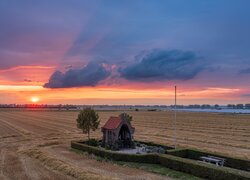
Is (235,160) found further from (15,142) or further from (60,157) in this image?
(15,142)

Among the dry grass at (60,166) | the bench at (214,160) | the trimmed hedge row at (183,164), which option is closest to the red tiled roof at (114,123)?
the trimmed hedge row at (183,164)

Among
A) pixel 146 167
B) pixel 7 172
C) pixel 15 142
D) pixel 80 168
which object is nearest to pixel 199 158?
pixel 146 167

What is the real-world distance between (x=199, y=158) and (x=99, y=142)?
47.9 feet

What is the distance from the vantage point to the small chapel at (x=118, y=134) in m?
36.8

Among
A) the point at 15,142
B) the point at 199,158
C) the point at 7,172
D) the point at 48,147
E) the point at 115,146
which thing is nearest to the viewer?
the point at 7,172

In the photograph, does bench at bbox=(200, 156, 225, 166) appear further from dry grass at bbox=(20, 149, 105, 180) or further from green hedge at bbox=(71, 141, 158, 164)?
dry grass at bbox=(20, 149, 105, 180)

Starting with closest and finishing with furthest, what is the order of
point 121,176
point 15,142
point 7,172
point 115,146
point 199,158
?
point 121,176, point 7,172, point 199,158, point 115,146, point 15,142

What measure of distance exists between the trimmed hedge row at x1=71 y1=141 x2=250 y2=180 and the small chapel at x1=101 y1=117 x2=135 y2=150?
2.99 metres

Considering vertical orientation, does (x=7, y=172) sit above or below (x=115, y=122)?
below

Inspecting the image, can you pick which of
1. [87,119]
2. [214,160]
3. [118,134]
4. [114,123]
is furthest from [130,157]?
[87,119]

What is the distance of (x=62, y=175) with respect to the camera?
25422mm

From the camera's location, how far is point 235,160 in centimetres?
2795

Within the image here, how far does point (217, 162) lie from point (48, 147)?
22249 millimetres

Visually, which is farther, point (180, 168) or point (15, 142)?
point (15, 142)
